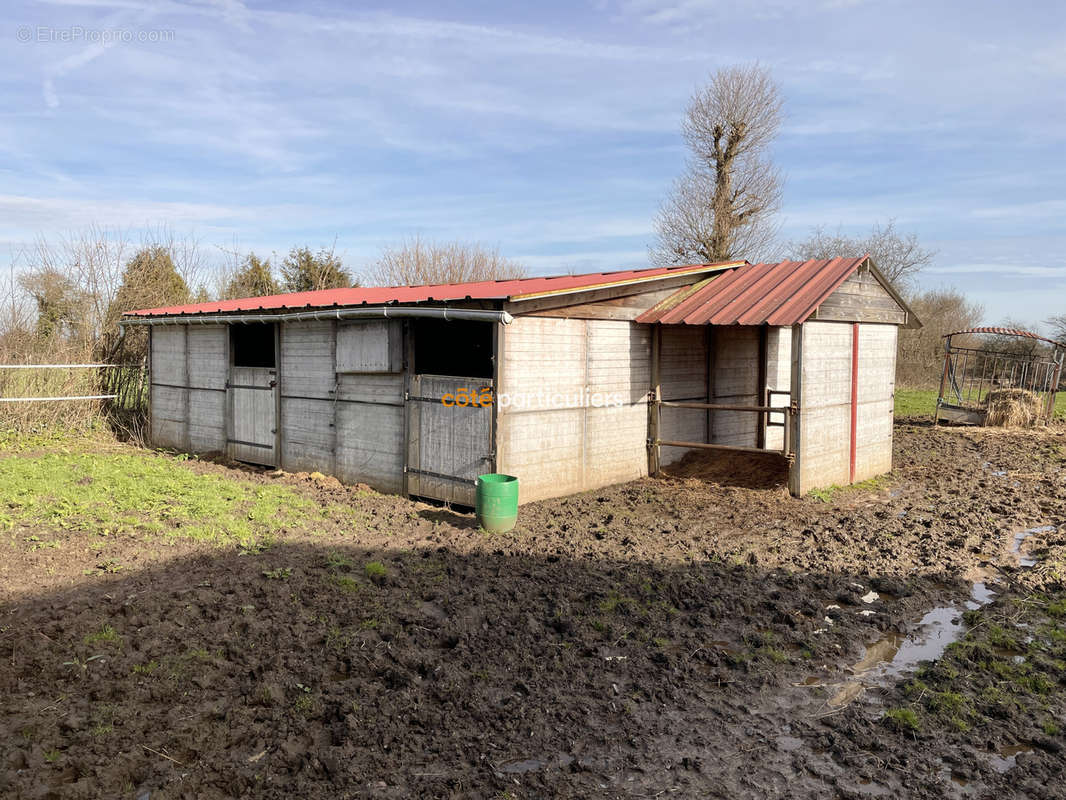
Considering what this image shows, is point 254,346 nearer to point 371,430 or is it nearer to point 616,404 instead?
point 371,430

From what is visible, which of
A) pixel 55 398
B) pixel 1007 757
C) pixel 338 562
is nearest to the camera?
pixel 1007 757

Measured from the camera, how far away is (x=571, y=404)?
909 centimetres

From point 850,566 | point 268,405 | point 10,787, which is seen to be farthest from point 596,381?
point 10,787

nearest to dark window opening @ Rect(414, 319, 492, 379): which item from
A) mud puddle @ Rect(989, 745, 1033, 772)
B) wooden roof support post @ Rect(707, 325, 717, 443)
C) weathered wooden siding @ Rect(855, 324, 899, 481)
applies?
wooden roof support post @ Rect(707, 325, 717, 443)

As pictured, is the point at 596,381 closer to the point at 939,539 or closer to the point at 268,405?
the point at 939,539

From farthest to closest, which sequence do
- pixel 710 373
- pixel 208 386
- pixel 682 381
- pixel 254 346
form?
pixel 254 346 < pixel 208 386 < pixel 710 373 < pixel 682 381

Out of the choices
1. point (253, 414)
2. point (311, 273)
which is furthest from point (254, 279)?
point (253, 414)

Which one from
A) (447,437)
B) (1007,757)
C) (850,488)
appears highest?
(447,437)

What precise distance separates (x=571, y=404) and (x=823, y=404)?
324cm

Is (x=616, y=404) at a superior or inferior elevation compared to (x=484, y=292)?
inferior

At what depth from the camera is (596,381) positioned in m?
9.44

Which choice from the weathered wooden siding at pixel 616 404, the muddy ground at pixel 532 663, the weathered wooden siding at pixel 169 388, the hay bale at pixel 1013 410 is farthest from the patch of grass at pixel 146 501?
the hay bale at pixel 1013 410

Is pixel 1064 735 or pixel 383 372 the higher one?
pixel 383 372

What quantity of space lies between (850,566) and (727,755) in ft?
11.9
